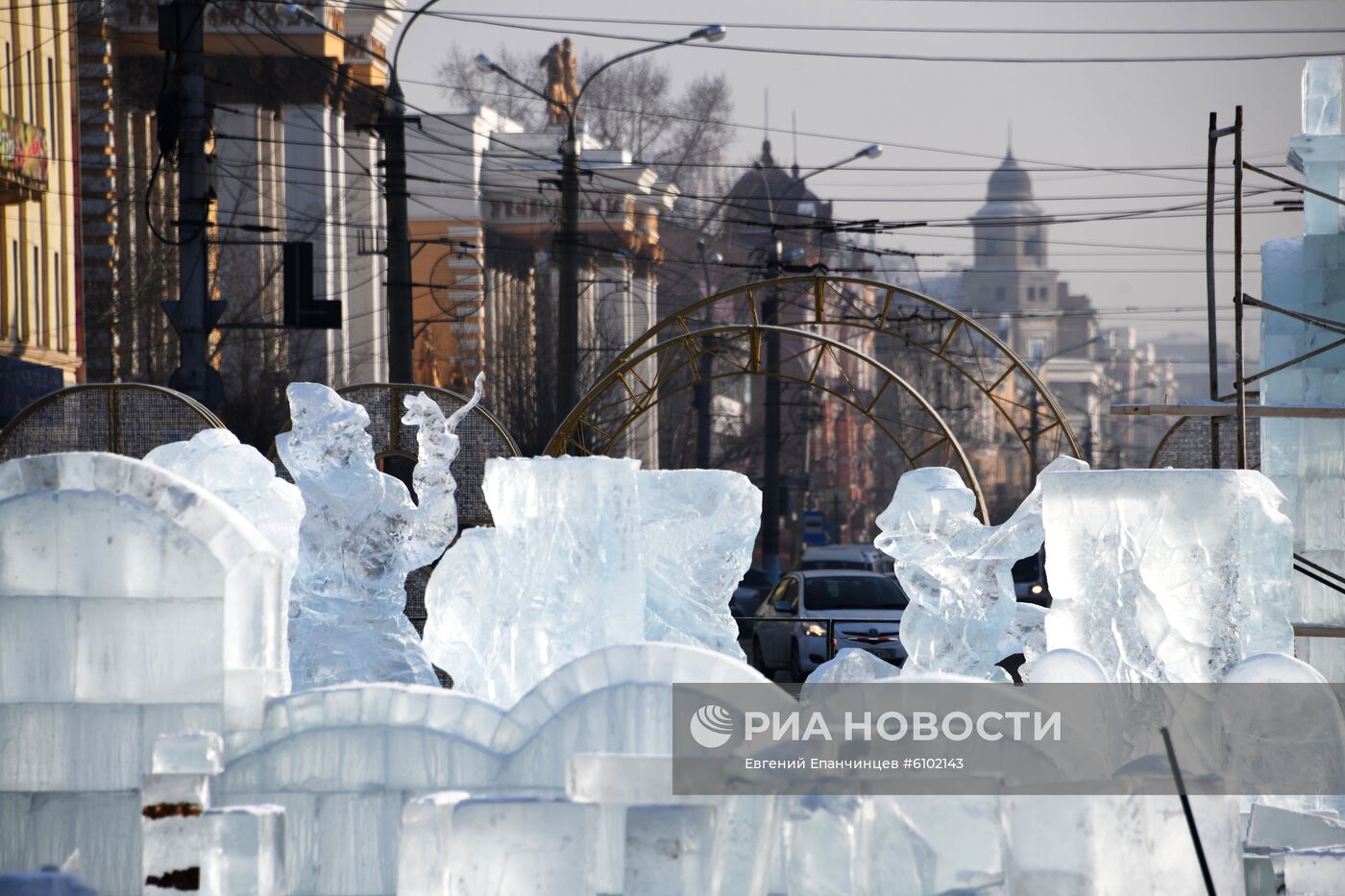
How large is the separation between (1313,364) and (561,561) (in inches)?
206

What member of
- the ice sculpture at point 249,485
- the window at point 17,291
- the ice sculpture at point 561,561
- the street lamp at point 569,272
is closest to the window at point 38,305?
the window at point 17,291

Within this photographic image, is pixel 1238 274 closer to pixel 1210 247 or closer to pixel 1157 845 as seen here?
pixel 1210 247

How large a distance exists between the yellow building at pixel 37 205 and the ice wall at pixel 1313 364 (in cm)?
1419

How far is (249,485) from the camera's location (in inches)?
319

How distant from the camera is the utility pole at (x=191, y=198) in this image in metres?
12.2

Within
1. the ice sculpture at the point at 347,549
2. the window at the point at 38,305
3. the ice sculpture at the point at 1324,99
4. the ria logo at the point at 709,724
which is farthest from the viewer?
the window at the point at 38,305

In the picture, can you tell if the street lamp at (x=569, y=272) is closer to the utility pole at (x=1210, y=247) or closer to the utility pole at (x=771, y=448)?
the utility pole at (x=771, y=448)

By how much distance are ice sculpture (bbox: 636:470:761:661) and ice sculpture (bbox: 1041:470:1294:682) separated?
1.80m

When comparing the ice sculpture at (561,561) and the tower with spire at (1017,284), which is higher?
the tower with spire at (1017,284)

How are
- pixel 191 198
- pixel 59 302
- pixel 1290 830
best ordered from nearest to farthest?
1. pixel 1290 830
2. pixel 191 198
3. pixel 59 302

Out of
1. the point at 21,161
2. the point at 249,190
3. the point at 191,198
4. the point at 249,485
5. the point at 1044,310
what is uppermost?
the point at 1044,310

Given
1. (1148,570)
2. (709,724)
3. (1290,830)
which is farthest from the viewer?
(1148,570)

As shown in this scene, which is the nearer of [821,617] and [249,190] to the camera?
[821,617]

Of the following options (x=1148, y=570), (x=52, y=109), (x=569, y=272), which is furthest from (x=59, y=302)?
(x=1148, y=570)
